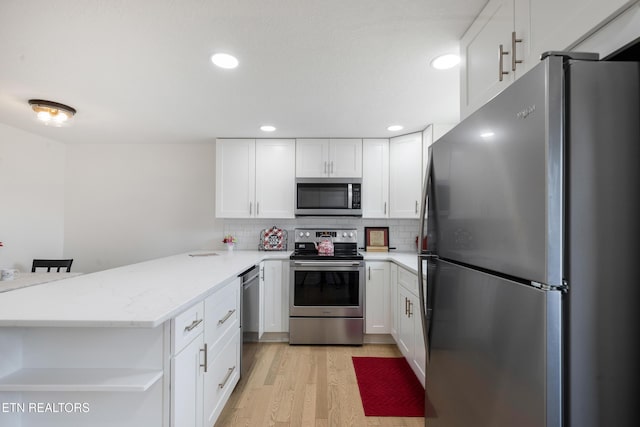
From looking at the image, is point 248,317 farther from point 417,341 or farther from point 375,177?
point 375,177

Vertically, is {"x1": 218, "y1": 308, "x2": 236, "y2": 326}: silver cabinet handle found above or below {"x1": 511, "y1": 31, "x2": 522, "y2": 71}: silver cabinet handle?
below

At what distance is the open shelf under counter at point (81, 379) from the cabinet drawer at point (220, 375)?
1.58ft

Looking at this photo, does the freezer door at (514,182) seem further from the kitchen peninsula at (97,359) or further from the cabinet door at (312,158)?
the cabinet door at (312,158)

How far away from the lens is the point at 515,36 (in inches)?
43.4

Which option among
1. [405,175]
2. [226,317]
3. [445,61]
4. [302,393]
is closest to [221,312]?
[226,317]

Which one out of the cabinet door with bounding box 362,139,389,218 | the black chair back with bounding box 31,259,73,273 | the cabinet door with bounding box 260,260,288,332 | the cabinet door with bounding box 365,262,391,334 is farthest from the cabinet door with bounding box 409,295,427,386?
the black chair back with bounding box 31,259,73,273

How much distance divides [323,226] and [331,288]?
2.81 ft

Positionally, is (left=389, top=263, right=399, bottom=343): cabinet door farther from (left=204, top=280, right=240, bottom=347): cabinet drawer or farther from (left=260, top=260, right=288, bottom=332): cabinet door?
(left=204, top=280, right=240, bottom=347): cabinet drawer

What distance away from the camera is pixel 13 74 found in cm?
193

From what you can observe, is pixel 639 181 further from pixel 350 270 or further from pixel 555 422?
pixel 350 270

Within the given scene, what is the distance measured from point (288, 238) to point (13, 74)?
268 cm

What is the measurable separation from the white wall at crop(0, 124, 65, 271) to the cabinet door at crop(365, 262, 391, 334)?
382 centimetres

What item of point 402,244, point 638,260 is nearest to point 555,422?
point 638,260

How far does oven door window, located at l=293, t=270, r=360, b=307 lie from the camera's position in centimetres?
299
